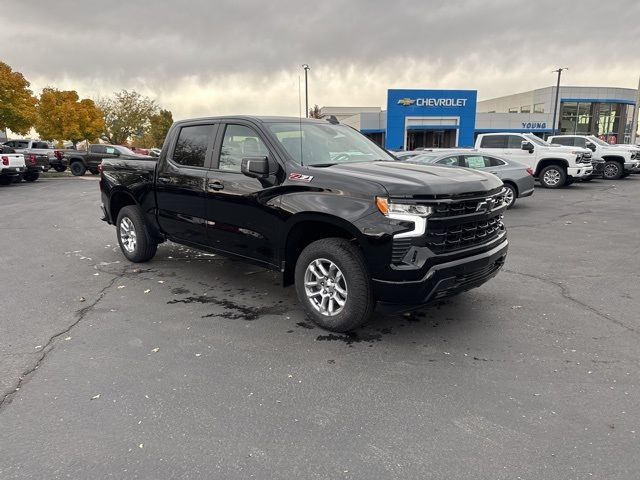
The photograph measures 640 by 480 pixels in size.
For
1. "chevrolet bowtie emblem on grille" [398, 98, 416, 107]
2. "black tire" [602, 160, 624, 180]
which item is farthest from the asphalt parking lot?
"chevrolet bowtie emblem on grille" [398, 98, 416, 107]

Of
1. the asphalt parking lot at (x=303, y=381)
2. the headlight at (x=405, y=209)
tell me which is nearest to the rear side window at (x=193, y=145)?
the asphalt parking lot at (x=303, y=381)

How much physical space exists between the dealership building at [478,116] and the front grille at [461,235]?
36.6 meters

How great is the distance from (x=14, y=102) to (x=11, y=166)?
9.45 meters

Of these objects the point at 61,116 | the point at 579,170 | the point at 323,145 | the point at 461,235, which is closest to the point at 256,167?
the point at 323,145

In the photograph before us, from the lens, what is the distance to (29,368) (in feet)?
12.0

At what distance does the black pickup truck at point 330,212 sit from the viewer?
3.73 meters

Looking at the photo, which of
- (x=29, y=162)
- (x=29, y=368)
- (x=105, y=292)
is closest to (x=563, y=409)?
(x=29, y=368)

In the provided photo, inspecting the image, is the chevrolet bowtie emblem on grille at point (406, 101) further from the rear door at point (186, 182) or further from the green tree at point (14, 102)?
the rear door at point (186, 182)

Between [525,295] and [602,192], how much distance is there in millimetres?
13001

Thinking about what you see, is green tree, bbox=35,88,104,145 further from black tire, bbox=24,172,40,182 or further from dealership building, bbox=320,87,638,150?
dealership building, bbox=320,87,638,150

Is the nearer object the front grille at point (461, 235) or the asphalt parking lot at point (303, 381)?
the asphalt parking lot at point (303, 381)

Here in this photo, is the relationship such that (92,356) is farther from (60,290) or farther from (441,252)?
(441,252)

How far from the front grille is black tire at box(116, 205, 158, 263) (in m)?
4.25

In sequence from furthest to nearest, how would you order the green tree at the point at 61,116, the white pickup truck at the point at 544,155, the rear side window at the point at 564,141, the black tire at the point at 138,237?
the green tree at the point at 61,116, the rear side window at the point at 564,141, the white pickup truck at the point at 544,155, the black tire at the point at 138,237
